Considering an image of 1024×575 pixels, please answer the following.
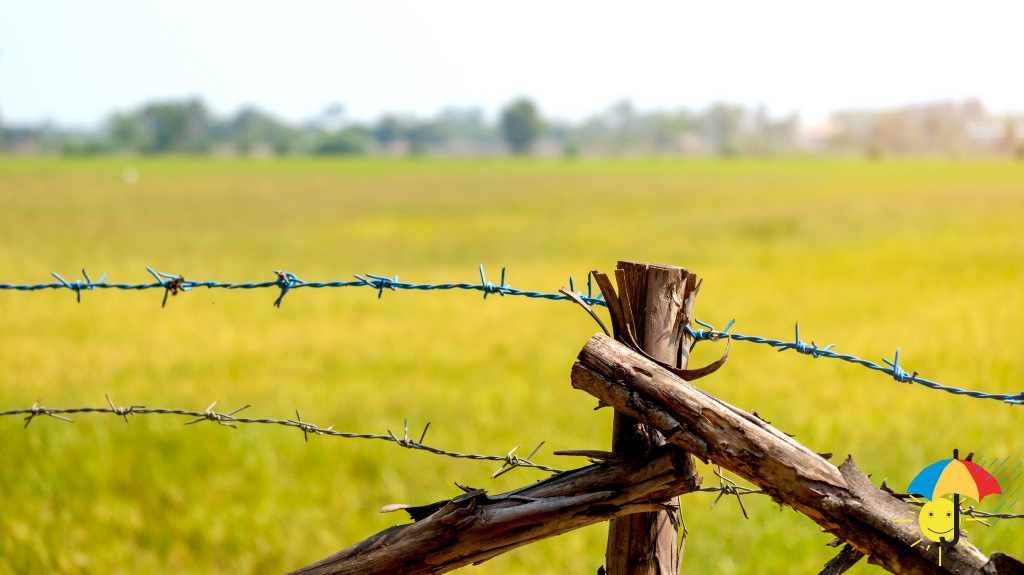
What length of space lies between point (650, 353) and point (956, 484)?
0.53 meters

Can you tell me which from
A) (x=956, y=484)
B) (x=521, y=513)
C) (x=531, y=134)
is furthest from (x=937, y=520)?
(x=531, y=134)

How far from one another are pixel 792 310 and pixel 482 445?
6.05 meters

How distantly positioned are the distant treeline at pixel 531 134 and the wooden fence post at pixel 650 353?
120638mm

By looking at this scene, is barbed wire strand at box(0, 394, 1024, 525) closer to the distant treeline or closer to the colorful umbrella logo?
the colorful umbrella logo

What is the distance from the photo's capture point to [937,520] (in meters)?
1.24

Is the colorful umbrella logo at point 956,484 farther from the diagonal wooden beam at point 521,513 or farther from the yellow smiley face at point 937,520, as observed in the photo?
the diagonal wooden beam at point 521,513

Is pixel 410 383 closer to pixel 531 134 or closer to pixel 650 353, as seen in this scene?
pixel 650 353

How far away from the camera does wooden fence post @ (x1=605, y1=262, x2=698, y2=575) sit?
1500 mm

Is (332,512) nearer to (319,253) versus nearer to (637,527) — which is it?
(637,527)

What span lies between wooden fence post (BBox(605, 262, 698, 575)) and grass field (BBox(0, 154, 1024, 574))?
2967mm

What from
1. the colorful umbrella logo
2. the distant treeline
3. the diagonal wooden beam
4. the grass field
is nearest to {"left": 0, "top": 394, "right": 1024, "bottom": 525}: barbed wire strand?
the diagonal wooden beam

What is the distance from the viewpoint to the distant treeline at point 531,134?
139625mm

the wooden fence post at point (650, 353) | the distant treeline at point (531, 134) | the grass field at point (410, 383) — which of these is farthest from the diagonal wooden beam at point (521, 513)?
the distant treeline at point (531, 134)

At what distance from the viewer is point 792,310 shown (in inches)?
423
